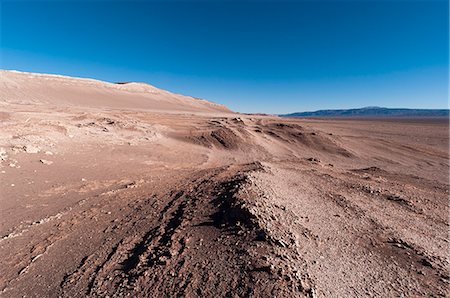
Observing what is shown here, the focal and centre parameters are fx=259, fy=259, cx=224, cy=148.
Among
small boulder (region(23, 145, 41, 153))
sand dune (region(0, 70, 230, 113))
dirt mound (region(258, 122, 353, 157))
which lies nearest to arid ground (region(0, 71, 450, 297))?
small boulder (region(23, 145, 41, 153))

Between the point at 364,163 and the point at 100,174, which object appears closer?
the point at 100,174

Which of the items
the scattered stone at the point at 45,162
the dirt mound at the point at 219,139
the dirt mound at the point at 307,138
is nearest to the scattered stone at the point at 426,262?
the scattered stone at the point at 45,162

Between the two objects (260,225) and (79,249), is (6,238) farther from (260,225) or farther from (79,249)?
(260,225)

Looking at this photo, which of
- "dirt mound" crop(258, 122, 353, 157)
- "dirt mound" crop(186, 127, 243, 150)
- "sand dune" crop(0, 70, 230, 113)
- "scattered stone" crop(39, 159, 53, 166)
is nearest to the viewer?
"scattered stone" crop(39, 159, 53, 166)

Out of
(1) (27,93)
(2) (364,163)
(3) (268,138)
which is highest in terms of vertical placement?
(1) (27,93)

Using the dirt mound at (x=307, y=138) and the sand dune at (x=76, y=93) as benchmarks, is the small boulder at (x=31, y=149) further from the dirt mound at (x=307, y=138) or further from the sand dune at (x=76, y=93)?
the sand dune at (x=76, y=93)

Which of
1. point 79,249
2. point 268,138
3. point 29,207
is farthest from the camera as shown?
point 268,138

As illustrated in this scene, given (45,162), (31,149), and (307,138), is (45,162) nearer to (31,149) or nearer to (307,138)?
(31,149)

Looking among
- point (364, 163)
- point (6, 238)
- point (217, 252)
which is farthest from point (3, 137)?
point (364, 163)

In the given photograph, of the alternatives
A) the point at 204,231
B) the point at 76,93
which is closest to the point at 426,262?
the point at 204,231

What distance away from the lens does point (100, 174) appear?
8656mm

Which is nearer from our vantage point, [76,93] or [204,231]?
[204,231]

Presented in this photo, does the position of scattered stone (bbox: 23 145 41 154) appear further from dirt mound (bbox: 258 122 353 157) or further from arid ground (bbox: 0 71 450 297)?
dirt mound (bbox: 258 122 353 157)

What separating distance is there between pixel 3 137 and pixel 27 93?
4509 cm
